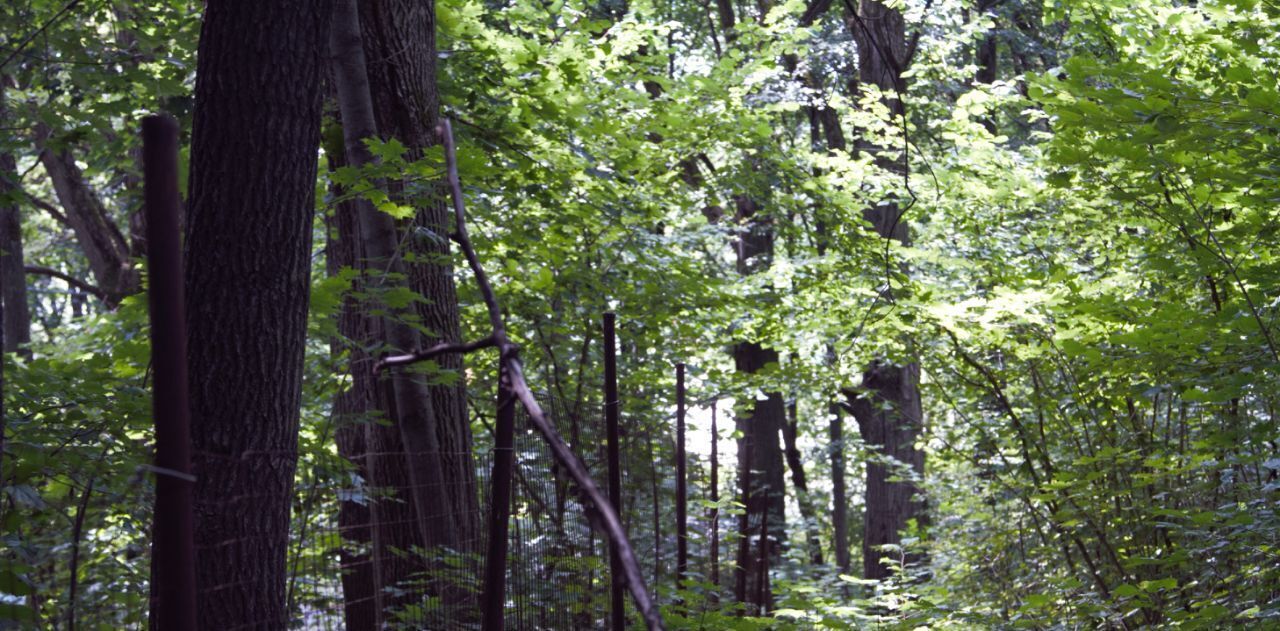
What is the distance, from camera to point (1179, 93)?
4.36 metres

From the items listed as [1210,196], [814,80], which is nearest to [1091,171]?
[1210,196]

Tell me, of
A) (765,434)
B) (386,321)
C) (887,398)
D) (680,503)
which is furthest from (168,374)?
Answer: (765,434)

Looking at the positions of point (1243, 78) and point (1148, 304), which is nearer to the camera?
point (1243, 78)

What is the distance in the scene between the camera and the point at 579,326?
26.5 feet

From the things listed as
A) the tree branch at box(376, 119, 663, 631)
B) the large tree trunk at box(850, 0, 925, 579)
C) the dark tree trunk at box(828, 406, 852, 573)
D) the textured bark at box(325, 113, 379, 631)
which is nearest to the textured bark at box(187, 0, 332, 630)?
the textured bark at box(325, 113, 379, 631)

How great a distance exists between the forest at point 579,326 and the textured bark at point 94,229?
0.73 metres

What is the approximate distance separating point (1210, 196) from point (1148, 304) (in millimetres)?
635

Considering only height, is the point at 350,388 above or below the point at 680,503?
above

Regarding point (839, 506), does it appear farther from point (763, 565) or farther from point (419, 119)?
point (419, 119)

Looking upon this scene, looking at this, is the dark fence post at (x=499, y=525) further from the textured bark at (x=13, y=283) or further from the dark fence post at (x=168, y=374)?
the textured bark at (x=13, y=283)

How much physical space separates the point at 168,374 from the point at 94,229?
11476mm

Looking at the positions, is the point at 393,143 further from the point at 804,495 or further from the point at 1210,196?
the point at 804,495

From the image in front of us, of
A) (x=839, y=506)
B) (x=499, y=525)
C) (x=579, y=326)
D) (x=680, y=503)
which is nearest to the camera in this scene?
(x=499, y=525)

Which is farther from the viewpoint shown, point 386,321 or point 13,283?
point 13,283
